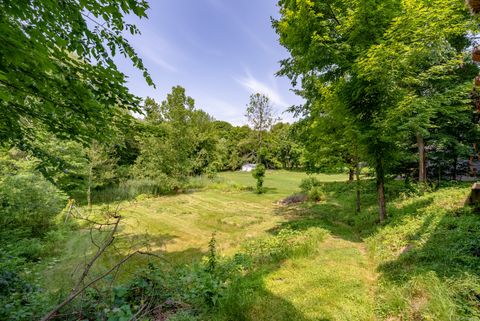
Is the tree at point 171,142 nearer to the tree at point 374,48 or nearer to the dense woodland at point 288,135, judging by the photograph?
the dense woodland at point 288,135

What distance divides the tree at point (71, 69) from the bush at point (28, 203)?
4025 mm

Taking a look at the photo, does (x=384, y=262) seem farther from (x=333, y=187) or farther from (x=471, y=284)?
(x=333, y=187)

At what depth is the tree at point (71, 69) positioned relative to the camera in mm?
2430

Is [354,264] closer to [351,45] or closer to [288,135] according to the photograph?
[351,45]

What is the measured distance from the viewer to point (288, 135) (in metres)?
11.7

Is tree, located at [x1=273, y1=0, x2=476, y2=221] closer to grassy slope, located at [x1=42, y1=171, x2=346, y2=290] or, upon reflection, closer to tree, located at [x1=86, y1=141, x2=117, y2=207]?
grassy slope, located at [x1=42, y1=171, x2=346, y2=290]

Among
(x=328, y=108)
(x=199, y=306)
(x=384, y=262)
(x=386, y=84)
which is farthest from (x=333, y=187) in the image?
(x=199, y=306)

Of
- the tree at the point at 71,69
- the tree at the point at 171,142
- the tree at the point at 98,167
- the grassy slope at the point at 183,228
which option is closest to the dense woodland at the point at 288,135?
the tree at the point at 71,69

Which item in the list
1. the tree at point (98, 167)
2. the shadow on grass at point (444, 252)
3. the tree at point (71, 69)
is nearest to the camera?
the tree at point (71, 69)

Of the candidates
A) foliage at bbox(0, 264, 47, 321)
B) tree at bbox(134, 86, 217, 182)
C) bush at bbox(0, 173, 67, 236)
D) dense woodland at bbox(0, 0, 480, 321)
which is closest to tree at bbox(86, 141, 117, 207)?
dense woodland at bbox(0, 0, 480, 321)

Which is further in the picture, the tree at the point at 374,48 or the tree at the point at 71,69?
the tree at the point at 374,48

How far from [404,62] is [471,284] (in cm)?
496

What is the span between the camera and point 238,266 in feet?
15.1

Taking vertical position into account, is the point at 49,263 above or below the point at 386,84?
below
